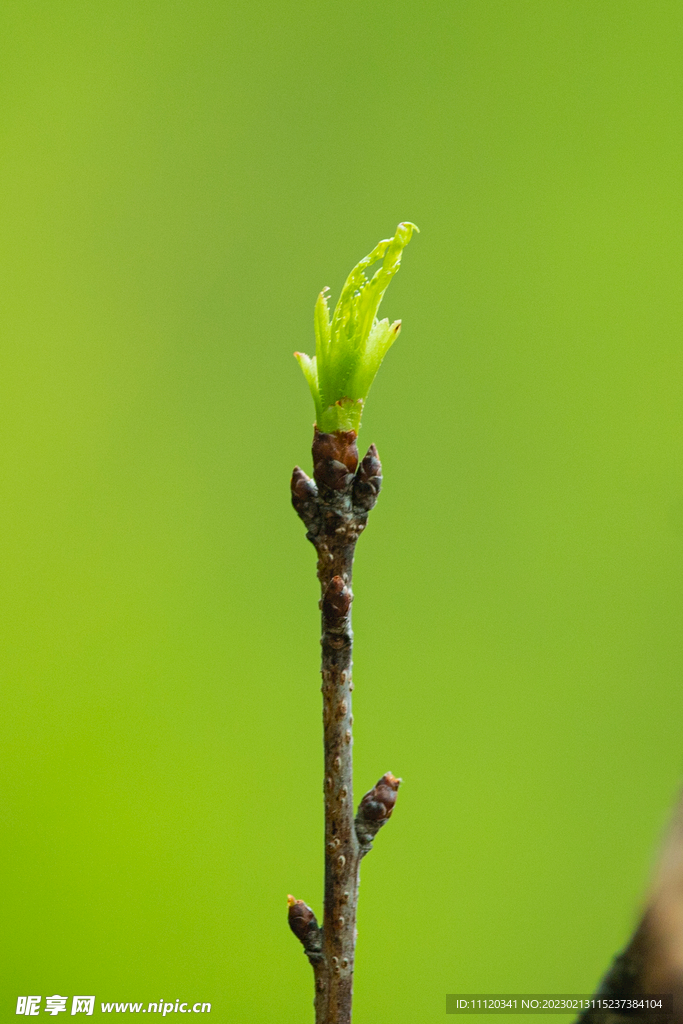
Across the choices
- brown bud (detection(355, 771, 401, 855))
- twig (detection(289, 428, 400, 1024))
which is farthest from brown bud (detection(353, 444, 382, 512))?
brown bud (detection(355, 771, 401, 855))

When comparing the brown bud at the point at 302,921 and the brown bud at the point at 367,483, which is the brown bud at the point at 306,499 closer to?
the brown bud at the point at 367,483

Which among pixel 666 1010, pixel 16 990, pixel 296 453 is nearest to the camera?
pixel 666 1010

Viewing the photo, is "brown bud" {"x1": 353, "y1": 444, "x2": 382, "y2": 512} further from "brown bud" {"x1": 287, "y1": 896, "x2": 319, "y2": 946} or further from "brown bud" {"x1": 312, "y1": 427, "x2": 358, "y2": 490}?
"brown bud" {"x1": 287, "y1": 896, "x2": 319, "y2": 946}

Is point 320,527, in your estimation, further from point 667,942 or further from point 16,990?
point 16,990

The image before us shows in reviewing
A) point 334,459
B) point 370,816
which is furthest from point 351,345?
point 370,816

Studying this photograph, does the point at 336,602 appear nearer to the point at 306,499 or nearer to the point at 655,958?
the point at 306,499

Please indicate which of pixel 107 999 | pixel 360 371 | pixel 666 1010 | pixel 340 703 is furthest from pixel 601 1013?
pixel 107 999

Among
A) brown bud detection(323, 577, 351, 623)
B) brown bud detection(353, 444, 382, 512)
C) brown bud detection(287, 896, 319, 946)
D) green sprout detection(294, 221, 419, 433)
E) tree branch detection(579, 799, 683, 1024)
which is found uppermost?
green sprout detection(294, 221, 419, 433)

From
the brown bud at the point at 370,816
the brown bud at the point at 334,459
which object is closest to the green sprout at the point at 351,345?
the brown bud at the point at 334,459
